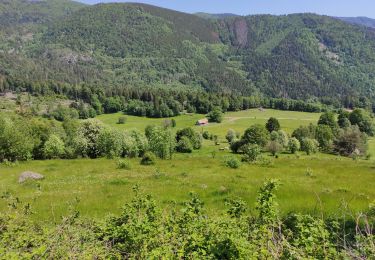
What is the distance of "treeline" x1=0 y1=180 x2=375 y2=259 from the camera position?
8.78 m

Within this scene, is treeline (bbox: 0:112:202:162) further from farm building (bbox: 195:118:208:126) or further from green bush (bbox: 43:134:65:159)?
farm building (bbox: 195:118:208:126)

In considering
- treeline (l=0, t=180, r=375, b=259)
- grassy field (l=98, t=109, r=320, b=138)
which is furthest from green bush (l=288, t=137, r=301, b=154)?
treeline (l=0, t=180, r=375, b=259)

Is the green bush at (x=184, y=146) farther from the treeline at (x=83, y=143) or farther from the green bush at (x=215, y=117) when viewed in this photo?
the green bush at (x=215, y=117)

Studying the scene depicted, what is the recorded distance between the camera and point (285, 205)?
22.0 meters

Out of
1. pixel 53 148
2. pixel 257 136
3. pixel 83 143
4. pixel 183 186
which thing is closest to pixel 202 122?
pixel 257 136

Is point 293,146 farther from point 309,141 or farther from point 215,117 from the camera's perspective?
point 215,117

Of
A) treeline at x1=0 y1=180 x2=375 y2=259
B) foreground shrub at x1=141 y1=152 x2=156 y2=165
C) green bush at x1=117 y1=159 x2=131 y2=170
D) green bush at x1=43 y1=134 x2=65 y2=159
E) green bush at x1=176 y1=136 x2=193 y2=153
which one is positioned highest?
treeline at x1=0 y1=180 x2=375 y2=259

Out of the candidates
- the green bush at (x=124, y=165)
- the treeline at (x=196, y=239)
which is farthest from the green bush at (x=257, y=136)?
the treeline at (x=196, y=239)

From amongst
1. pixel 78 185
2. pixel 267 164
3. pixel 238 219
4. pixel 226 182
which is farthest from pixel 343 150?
pixel 238 219

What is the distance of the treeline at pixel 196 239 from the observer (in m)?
8.78

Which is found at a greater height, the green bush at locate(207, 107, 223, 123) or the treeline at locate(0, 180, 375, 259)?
the treeline at locate(0, 180, 375, 259)

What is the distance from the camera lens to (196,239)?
9930 millimetres

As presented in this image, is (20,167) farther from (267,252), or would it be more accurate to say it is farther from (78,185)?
(267,252)

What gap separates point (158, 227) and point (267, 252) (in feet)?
12.0
